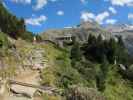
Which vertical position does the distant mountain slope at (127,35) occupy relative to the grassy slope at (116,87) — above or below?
above

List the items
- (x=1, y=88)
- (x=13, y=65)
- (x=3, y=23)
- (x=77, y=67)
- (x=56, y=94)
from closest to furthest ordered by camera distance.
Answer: (x=1, y=88), (x=56, y=94), (x=13, y=65), (x=77, y=67), (x=3, y=23)

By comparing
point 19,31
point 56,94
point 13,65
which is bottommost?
point 56,94

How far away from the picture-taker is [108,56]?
122ft

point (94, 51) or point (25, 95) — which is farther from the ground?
point (94, 51)

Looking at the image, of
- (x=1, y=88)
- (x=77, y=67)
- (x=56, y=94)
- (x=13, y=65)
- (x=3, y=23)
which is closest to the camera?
(x=1, y=88)

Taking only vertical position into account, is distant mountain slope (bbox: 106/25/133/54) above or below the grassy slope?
above

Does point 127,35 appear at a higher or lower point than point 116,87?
higher

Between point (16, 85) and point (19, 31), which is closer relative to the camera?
point (16, 85)

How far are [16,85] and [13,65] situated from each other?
2.48 meters

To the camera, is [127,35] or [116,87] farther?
[127,35]

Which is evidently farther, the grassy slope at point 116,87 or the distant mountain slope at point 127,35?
the distant mountain slope at point 127,35

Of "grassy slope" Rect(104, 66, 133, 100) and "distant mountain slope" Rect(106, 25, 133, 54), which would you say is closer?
"grassy slope" Rect(104, 66, 133, 100)

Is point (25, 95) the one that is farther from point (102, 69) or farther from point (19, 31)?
point (19, 31)

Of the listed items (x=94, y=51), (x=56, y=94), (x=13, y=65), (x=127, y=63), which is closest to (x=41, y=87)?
(x=56, y=94)
